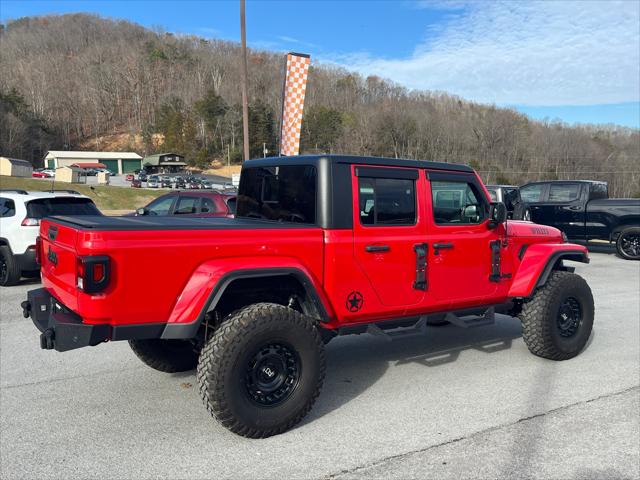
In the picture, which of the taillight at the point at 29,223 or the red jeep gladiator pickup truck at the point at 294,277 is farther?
the taillight at the point at 29,223

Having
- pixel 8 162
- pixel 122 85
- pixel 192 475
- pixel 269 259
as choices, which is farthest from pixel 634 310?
pixel 122 85

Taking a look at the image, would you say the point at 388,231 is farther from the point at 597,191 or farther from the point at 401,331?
the point at 597,191

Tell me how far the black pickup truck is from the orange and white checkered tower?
692 centimetres

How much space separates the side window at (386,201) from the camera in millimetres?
4164

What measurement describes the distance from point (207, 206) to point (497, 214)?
662 centimetres

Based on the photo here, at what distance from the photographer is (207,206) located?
10.2m

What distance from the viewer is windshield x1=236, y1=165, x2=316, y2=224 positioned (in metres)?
4.15

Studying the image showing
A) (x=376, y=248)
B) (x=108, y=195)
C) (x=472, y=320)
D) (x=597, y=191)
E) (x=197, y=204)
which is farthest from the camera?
(x=108, y=195)

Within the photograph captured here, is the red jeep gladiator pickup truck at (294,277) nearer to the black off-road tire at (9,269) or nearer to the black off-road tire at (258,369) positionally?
the black off-road tire at (258,369)

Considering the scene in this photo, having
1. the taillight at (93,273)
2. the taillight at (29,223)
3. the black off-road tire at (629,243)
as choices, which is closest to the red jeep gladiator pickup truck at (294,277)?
the taillight at (93,273)

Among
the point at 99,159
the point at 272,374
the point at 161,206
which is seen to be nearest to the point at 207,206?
the point at 161,206

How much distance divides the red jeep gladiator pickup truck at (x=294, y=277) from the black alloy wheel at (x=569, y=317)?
0.06 ft

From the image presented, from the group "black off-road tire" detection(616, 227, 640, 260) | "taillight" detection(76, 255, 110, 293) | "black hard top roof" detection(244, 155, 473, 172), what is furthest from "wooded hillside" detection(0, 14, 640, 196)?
"taillight" detection(76, 255, 110, 293)

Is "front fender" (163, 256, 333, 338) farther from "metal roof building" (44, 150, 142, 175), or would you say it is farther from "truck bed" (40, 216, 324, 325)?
"metal roof building" (44, 150, 142, 175)
